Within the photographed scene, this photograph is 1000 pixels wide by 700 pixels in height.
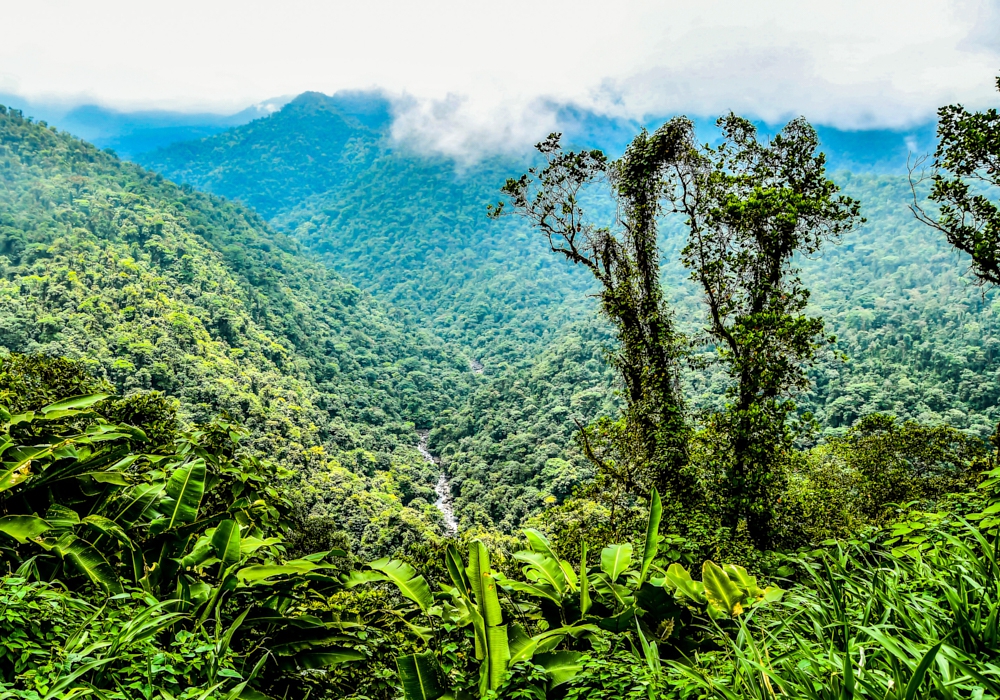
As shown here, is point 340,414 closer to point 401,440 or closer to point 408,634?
point 401,440

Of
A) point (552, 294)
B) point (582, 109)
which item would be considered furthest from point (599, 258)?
point (582, 109)

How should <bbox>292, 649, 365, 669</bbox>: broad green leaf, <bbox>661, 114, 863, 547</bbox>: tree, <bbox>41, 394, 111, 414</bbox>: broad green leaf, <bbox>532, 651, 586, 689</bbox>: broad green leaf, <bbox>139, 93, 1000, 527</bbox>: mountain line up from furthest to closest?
1. <bbox>139, 93, 1000, 527</bbox>: mountain
2. <bbox>661, 114, 863, 547</bbox>: tree
3. <bbox>41, 394, 111, 414</bbox>: broad green leaf
4. <bbox>292, 649, 365, 669</bbox>: broad green leaf
5. <bbox>532, 651, 586, 689</bbox>: broad green leaf

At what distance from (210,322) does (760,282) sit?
126ft

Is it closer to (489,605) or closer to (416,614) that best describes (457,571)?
(489,605)

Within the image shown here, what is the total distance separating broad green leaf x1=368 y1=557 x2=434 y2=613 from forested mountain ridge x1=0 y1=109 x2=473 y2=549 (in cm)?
1829

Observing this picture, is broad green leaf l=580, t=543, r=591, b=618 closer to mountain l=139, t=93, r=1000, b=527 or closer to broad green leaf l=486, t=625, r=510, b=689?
broad green leaf l=486, t=625, r=510, b=689

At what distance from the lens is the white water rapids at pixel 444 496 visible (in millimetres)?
29844

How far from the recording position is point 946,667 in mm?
1360

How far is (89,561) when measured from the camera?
2303mm

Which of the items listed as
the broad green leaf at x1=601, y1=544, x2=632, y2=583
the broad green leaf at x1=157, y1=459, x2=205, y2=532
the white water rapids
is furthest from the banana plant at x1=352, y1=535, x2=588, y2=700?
the white water rapids

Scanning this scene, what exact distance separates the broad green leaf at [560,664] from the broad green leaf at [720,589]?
33.7 inches

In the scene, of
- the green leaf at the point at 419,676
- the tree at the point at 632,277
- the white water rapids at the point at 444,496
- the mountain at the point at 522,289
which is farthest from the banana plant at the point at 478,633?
the white water rapids at the point at 444,496

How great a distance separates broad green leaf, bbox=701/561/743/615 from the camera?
261cm

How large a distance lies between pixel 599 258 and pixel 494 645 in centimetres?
624
